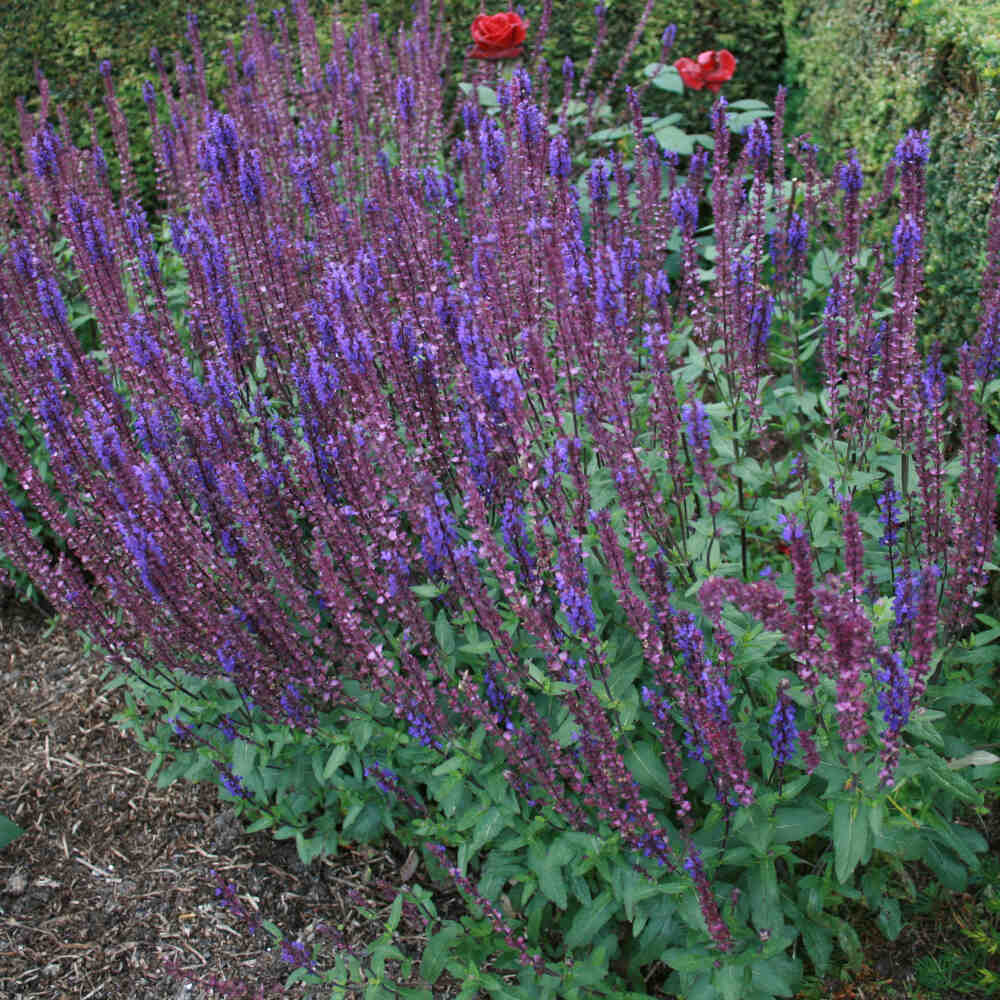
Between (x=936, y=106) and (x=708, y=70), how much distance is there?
1825 millimetres

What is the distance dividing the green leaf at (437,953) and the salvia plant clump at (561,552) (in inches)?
3.1

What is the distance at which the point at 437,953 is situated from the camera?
10.9 ft

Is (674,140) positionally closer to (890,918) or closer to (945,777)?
(945,777)

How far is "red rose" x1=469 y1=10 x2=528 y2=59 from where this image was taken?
20.7 feet

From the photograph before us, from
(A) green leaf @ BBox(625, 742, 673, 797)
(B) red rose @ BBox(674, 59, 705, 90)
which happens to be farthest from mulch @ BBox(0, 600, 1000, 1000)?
(B) red rose @ BBox(674, 59, 705, 90)

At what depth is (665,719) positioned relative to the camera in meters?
2.88

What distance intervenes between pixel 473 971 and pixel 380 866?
1.01 m

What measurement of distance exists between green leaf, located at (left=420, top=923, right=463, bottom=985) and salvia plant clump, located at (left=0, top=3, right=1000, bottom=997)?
0.08m

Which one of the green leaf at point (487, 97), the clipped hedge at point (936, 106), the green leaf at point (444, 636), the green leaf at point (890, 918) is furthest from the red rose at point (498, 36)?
the green leaf at point (890, 918)

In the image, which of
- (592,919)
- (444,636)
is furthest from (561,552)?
(592,919)

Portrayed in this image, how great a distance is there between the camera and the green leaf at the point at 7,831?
423 centimetres

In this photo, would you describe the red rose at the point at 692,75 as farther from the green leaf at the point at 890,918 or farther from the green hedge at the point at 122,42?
the green leaf at the point at 890,918

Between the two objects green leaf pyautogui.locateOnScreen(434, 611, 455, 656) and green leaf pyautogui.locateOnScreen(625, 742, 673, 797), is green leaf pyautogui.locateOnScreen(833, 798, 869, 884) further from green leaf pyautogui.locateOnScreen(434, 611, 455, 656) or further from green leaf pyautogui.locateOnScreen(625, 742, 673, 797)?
green leaf pyautogui.locateOnScreen(434, 611, 455, 656)

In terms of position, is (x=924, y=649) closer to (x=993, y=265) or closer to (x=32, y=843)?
(x=993, y=265)
